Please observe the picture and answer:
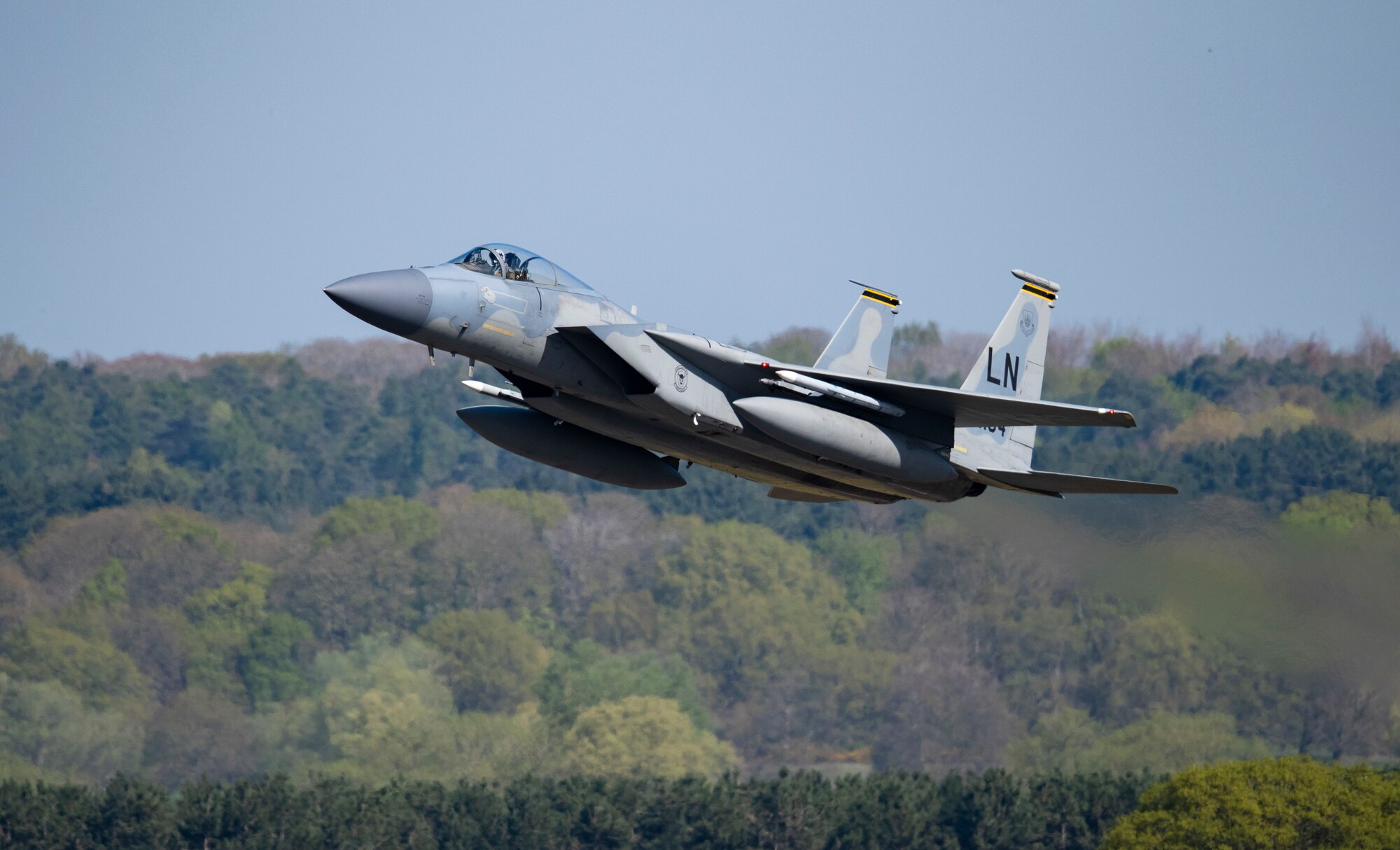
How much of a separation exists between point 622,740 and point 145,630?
28.1 metres

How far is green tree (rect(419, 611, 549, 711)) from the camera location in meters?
85.0

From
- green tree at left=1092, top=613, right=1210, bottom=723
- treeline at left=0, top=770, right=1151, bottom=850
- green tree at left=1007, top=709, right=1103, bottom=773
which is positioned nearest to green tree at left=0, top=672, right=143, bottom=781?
treeline at left=0, top=770, right=1151, bottom=850

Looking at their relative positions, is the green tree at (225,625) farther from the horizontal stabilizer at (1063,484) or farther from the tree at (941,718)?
the horizontal stabilizer at (1063,484)

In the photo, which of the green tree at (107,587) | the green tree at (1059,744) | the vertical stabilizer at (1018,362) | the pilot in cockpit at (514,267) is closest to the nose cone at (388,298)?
the pilot in cockpit at (514,267)

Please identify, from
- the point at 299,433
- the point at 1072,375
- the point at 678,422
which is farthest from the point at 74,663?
the point at 678,422

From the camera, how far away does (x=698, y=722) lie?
82.5 meters

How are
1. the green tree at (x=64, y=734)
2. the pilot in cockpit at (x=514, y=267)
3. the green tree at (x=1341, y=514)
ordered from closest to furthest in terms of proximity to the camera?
the pilot in cockpit at (x=514, y=267), the green tree at (x=1341, y=514), the green tree at (x=64, y=734)

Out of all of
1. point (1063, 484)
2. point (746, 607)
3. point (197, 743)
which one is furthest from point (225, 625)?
point (1063, 484)

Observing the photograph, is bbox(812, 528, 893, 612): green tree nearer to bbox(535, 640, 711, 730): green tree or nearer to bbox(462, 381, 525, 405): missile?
bbox(535, 640, 711, 730): green tree

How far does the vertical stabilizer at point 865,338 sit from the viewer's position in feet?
Result: 83.0

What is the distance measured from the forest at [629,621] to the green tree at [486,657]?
0.17 meters

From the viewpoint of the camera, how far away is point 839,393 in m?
21.0

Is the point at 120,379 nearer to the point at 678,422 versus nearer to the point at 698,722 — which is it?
the point at 698,722

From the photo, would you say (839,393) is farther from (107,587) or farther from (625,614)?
(107,587)
